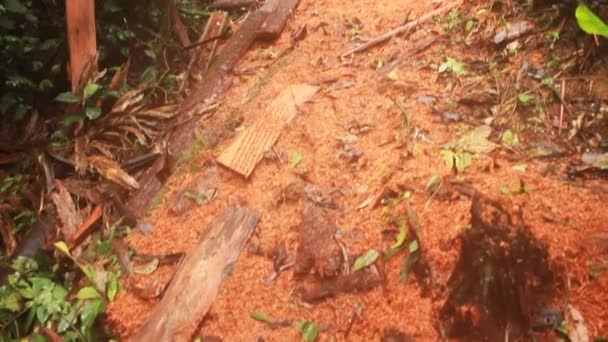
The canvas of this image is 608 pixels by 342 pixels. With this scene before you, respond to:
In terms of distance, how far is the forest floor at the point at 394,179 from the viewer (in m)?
2.09

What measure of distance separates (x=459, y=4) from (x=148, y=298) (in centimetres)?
347

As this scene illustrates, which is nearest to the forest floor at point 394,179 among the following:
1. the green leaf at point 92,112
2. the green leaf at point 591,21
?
the green leaf at point 591,21

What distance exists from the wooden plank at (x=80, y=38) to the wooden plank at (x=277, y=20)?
1.61m

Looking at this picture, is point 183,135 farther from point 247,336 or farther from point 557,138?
point 557,138

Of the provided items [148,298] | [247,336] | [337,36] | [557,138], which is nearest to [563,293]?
[557,138]

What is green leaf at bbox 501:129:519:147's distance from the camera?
Result: 2.59 m

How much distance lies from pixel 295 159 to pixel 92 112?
1927mm

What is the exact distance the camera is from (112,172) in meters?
3.41

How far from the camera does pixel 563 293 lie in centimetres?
190

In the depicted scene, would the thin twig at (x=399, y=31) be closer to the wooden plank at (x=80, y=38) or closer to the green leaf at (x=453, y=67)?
the green leaf at (x=453, y=67)

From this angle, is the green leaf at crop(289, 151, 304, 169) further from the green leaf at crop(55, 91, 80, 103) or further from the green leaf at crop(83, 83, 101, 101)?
the green leaf at crop(55, 91, 80, 103)

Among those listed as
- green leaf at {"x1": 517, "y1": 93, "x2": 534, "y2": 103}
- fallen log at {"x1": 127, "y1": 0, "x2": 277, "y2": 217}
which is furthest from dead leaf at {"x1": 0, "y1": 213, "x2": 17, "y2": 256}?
green leaf at {"x1": 517, "y1": 93, "x2": 534, "y2": 103}

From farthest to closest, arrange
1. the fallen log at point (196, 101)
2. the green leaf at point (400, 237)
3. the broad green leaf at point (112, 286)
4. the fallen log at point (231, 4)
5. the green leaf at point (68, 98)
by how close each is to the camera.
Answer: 1. the fallen log at point (231, 4)
2. the green leaf at point (68, 98)
3. the fallen log at point (196, 101)
4. the broad green leaf at point (112, 286)
5. the green leaf at point (400, 237)

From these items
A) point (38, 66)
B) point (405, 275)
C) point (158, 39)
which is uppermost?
point (38, 66)
